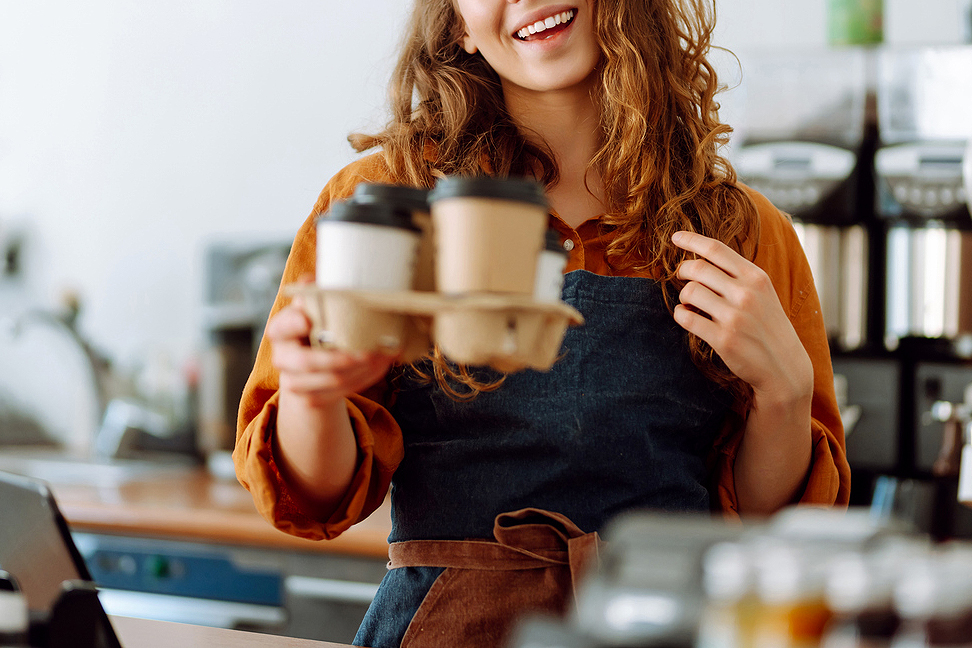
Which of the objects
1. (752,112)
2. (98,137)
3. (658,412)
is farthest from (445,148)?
(98,137)

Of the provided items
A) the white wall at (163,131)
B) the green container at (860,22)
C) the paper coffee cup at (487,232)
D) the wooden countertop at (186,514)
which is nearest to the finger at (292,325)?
the paper coffee cup at (487,232)

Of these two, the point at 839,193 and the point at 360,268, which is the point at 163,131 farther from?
the point at 360,268

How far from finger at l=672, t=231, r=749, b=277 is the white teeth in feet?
0.92

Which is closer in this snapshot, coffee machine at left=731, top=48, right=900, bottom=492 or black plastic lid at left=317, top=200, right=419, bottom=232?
black plastic lid at left=317, top=200, right=419, bottom=232

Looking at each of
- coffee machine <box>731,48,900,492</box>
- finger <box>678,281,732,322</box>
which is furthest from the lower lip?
coffee machine <box>731,48,900,492</box>

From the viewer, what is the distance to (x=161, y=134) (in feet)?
8.79

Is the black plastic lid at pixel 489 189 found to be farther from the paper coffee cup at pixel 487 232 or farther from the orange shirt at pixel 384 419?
the orange shirt at pixel 384 419

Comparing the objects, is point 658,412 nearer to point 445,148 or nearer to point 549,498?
point 549,498

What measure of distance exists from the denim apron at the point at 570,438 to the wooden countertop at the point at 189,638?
0.16m

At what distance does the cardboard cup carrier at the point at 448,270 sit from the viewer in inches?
22.1

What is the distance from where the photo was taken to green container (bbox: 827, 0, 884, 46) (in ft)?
5.89

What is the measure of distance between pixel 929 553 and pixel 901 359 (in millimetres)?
1352

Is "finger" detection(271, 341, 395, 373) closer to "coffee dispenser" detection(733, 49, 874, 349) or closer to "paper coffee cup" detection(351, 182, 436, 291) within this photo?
"paper coffee cup" detection(351, 182, 436, 291)

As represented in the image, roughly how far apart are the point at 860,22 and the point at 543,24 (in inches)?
43.5
